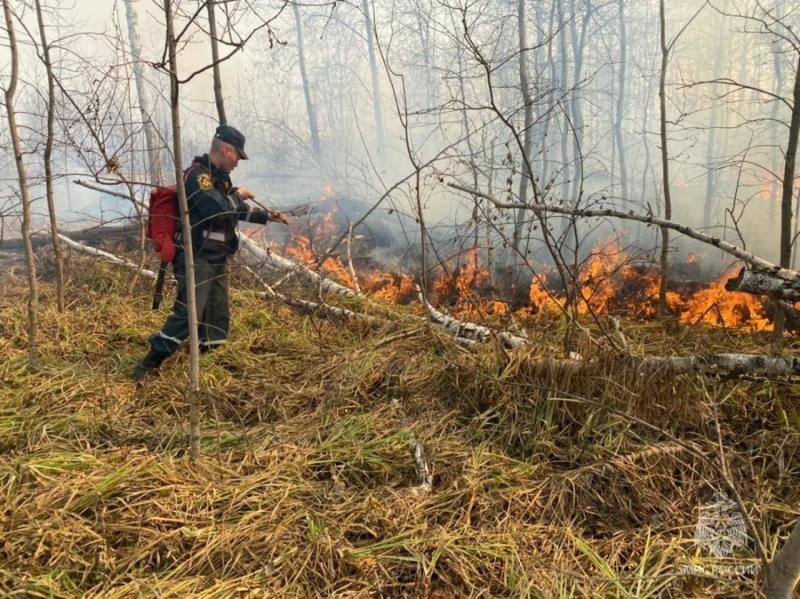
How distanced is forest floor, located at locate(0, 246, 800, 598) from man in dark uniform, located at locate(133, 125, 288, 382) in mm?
329

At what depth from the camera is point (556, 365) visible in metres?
3.10

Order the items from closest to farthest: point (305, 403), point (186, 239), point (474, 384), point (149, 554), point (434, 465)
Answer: point (149, 554)
point (186, 239)
point (434, 465)
point (474, 384)
point (305, 403)

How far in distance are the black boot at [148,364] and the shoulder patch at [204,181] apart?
1328mm

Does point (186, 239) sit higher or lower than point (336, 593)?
higher

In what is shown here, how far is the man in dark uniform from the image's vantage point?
3.68 metres

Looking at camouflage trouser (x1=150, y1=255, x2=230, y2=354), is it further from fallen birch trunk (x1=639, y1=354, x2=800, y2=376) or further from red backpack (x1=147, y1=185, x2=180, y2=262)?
fallen birch trunk (x1=639, y1=354, x2=800, y2=376)

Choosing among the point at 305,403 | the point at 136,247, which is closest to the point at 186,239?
the point at 305,403

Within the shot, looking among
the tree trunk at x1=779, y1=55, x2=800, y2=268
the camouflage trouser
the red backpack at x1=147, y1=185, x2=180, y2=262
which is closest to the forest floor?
the camouflage trouser

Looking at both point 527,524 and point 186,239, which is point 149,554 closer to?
point 186,239

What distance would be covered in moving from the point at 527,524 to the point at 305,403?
72.5 inches

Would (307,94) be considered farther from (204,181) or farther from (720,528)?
(720,528)

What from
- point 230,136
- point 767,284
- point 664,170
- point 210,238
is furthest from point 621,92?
point 210,238

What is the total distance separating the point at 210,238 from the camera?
13.1 feet

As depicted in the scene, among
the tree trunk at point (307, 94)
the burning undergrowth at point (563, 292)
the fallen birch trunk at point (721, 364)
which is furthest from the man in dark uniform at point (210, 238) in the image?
the tree trunk at point (307, 94)
